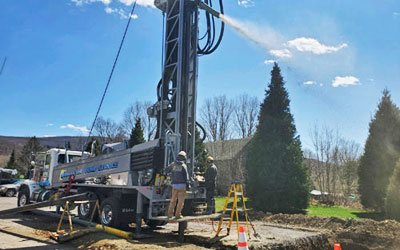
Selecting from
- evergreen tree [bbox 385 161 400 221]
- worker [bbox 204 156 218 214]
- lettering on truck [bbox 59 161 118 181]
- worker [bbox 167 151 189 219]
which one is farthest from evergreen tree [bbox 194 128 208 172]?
worker [bbox 167 151 189 219]

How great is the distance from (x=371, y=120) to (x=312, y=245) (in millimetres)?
15764

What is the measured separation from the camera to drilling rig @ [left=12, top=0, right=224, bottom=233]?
29.7 feet

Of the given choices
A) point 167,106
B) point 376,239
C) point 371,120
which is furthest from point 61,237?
point 371,120

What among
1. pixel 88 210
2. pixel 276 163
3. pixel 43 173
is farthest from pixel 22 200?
pixel 276 163

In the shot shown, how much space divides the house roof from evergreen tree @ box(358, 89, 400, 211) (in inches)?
757

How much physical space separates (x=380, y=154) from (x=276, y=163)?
7.60 m

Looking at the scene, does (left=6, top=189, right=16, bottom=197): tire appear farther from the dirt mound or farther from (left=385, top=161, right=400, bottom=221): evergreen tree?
(left=385, top=161, right=400, bottom=221): evergreen tree

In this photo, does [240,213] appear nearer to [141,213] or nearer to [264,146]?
[264,146]

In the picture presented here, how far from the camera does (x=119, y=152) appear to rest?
1017cm

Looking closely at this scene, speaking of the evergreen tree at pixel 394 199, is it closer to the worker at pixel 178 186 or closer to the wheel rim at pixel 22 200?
the worker at pixel 178 186

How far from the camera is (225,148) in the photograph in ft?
139

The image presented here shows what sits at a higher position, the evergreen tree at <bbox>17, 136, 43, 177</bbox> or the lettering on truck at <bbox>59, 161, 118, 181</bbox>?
the evergreen tree at <bbox>17, 136, 43, 177</bbox>

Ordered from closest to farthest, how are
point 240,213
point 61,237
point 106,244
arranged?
point 106,244
point 61,237
point 240,213

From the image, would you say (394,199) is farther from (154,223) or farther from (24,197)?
(24,197)
